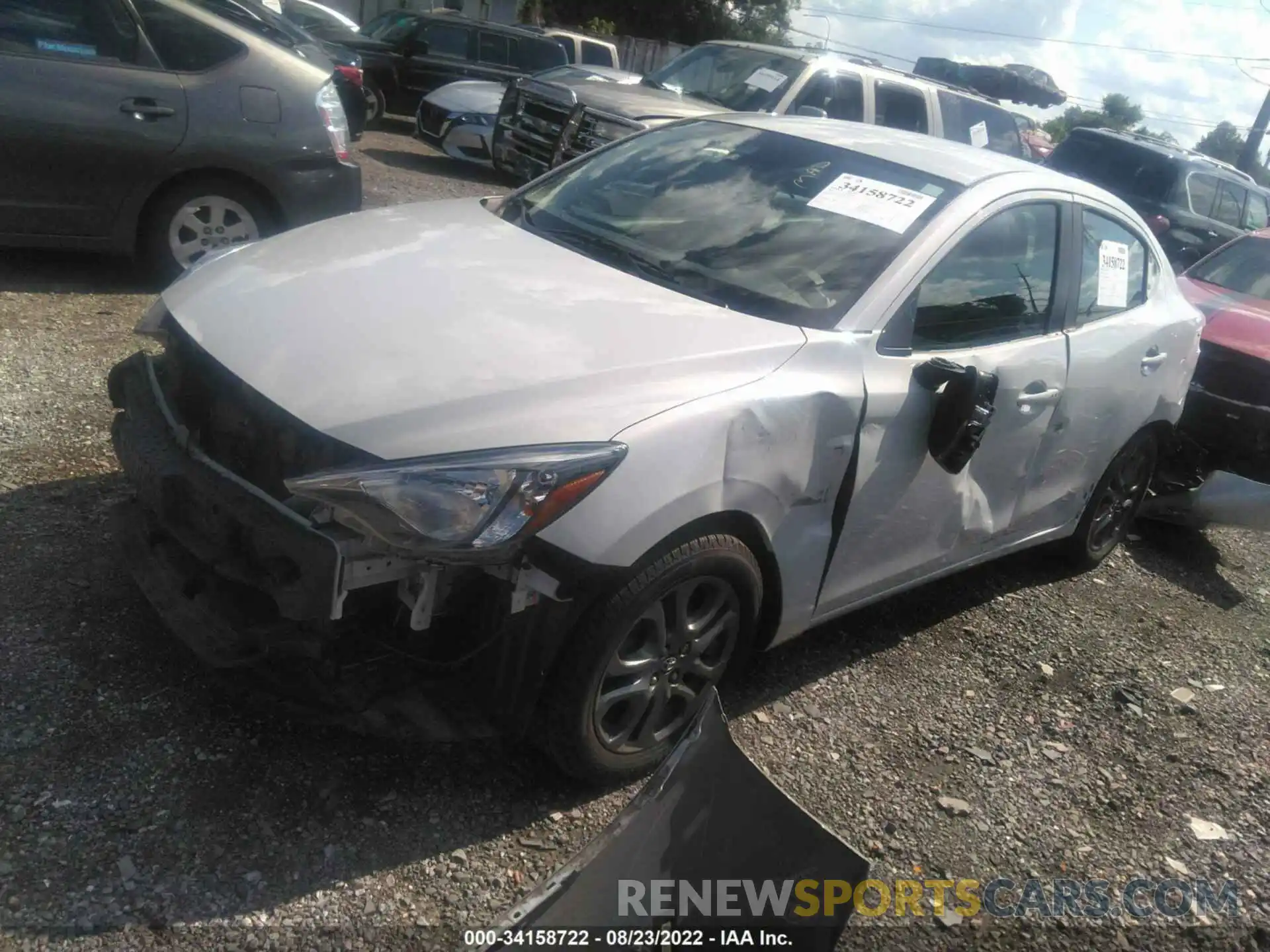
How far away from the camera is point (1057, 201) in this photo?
407 cm

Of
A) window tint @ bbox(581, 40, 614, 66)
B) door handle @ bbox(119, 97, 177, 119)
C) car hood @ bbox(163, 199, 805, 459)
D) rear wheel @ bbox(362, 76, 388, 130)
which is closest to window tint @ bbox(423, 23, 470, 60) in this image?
rear wheel @ bbox(362, 76, 388, 130)

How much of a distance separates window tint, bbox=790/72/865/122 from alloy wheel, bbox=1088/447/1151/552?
5.35 m

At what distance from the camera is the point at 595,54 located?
57.1 ft

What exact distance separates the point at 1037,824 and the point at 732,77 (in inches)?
325

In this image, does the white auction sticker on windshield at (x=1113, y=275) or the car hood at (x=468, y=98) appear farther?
the car hood at (x=468, y=98)

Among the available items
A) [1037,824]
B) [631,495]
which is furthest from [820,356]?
[1037,824]

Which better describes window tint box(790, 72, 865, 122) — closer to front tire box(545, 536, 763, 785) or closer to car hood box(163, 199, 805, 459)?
car hood box(163, 199, 805, 459)

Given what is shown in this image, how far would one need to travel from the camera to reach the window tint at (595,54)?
1719cm

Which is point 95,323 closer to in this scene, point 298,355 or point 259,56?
point 259,56

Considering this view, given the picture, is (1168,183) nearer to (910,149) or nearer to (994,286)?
(910,149)

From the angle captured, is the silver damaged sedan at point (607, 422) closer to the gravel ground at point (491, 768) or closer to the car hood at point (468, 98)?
the gravel ground at point (491, 768)

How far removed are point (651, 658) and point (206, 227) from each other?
14.8ft

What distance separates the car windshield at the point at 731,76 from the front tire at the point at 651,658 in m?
7.36

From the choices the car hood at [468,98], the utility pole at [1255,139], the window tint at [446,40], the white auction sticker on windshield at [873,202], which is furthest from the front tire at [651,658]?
the utility pole at [1255,139]
